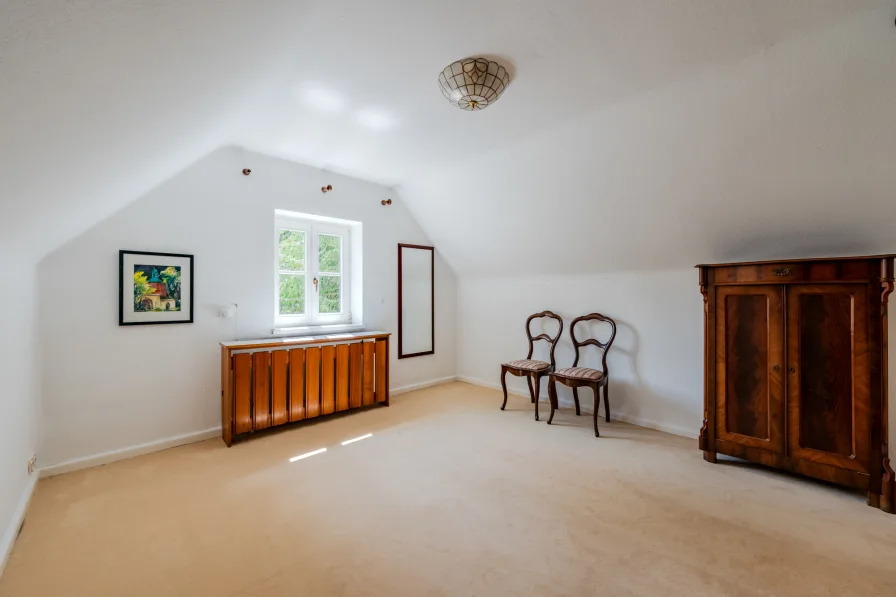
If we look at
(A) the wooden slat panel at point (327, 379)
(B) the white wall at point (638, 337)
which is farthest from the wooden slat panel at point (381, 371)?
(B) the white wall at point (638, 337)

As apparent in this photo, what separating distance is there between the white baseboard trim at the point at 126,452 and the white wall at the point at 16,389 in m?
0.23

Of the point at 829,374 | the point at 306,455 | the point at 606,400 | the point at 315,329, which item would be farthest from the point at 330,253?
the point at 829,374

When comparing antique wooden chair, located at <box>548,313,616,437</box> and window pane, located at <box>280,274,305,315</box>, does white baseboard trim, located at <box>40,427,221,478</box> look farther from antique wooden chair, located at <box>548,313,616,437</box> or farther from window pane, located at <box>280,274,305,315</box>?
antique wooden chair, located at <box>548,313,616,437</box>

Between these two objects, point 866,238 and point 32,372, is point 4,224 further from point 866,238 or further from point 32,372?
point 866,238

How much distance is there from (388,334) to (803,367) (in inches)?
137

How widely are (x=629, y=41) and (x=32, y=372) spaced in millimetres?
4032

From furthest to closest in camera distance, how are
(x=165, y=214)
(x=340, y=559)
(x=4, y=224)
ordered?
(x=165, y=214) → (x=340, y=559) → (x=4, y=224)

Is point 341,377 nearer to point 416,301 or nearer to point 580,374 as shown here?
point 416,301

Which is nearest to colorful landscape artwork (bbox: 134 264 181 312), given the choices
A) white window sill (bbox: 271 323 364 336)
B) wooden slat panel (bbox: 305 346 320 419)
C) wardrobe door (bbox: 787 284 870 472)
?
white window sill (bbox: 271 323 364 336)

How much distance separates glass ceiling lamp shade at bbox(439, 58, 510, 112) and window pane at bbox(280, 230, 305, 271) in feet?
8.06

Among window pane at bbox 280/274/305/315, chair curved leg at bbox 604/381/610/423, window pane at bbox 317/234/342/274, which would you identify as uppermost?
window pane at bbox 317/234/342/274

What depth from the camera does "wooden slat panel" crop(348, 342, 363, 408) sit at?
3904 millimetres

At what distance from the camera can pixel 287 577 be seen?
1.68 metres

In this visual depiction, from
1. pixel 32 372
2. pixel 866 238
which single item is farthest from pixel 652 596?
pixel 32 372
